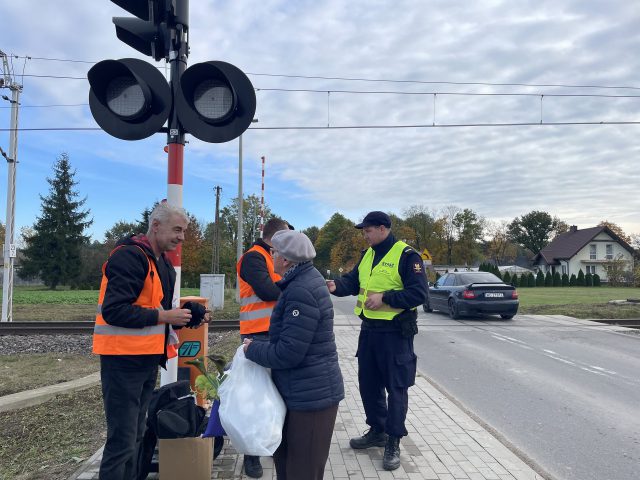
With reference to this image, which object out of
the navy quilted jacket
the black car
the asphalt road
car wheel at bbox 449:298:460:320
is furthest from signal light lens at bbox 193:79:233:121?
car wheel at bbox 449:298:460:320

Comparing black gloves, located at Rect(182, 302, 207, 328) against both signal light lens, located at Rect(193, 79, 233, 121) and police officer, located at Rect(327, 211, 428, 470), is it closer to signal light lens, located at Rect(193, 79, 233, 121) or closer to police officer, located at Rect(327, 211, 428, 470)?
police officer, located at Rect(327, 211, 428, 470)

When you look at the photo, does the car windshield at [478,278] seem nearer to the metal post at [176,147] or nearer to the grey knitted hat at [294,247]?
the metal post at [176,147]

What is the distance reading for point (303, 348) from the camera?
245 centimetres

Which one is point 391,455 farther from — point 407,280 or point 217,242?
point 217,242

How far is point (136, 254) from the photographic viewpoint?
2898 millimetres

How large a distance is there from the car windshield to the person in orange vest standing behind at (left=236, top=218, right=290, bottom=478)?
1241 cm

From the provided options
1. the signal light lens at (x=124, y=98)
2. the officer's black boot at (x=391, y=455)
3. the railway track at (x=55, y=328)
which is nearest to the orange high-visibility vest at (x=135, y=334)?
the signal light lens at (x=124, y=98)

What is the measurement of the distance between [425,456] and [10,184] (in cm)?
1575

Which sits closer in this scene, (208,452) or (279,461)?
(279,461)

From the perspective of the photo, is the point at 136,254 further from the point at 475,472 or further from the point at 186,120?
the point at 475,472

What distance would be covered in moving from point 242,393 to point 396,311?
1910 mm

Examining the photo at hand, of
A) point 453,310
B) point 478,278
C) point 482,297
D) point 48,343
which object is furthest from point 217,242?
point 48,343

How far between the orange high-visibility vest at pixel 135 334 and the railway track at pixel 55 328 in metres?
9.98

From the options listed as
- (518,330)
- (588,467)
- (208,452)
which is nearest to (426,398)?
(588,467)
